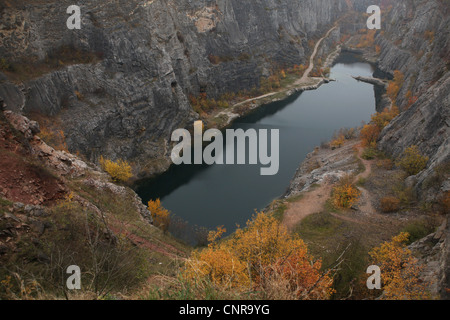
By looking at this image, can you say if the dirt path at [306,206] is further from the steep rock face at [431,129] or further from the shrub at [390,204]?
the steep rock face at [431,129]

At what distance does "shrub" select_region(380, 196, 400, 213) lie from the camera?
27358mm

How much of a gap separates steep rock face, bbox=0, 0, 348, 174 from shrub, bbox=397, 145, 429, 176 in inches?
1247

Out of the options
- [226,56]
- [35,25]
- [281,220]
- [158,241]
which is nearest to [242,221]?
[281,220]

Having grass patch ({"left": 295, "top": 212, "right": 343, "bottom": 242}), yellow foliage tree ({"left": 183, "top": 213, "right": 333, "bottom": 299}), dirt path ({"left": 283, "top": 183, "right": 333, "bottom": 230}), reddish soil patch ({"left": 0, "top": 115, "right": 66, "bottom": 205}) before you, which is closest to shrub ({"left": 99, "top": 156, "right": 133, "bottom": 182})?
reddish soil patch ({"left": 0, "top": 115, "right": 66, "bottom": 205})

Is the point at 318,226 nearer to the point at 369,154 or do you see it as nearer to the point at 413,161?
the point at 413,161

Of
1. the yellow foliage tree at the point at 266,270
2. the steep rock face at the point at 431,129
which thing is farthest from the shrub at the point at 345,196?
the yellow foliage tree at the point at 266,270

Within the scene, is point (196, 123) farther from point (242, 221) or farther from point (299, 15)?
point (299, 15)

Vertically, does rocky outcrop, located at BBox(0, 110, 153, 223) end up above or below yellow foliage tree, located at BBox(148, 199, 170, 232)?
above

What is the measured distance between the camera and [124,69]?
4653cm

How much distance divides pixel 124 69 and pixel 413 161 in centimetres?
3998

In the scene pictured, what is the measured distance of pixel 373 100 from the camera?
243 ft

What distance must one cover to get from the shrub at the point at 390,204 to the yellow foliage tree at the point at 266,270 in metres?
14.0

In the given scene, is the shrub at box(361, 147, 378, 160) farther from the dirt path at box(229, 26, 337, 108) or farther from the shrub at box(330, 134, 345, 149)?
the dirt path at box(229, 26, 337, 108)
